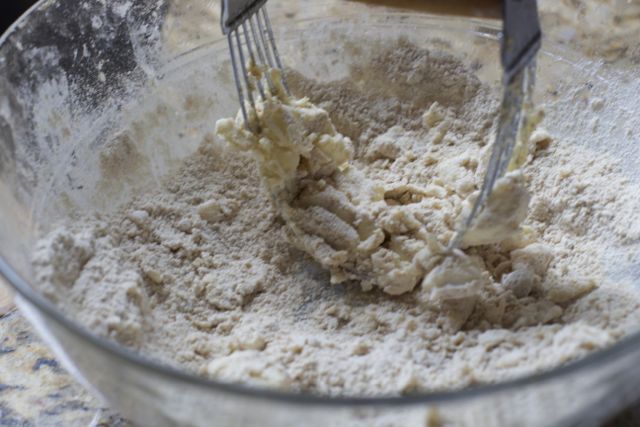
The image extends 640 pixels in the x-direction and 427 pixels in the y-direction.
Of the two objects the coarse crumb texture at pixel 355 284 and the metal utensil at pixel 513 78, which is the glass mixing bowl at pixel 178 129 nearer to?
the coarse crumb texture at pixel 355 284

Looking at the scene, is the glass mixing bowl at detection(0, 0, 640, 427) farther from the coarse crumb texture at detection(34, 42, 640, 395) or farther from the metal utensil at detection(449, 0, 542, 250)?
the metal utensil at detection(449, 0, 542, 250)

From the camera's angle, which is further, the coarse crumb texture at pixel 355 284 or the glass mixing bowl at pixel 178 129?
the coarse crumb texture at pixel 355 284

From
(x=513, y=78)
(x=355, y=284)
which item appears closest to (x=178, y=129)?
(x=355, y=284)

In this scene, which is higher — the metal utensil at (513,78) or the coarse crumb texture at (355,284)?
the metal utensil at (513,78)

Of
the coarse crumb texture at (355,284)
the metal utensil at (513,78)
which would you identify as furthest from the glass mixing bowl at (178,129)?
the metal utensil at (513,78)

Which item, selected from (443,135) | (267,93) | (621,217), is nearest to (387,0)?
(267,93)

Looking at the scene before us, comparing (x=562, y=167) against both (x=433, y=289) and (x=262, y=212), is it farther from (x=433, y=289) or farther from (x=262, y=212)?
(x=262, y=212)

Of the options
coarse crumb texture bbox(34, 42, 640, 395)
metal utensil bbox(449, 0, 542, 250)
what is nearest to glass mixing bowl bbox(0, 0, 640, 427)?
coarse crumb texture bbox(34, 42, 640, 395)
